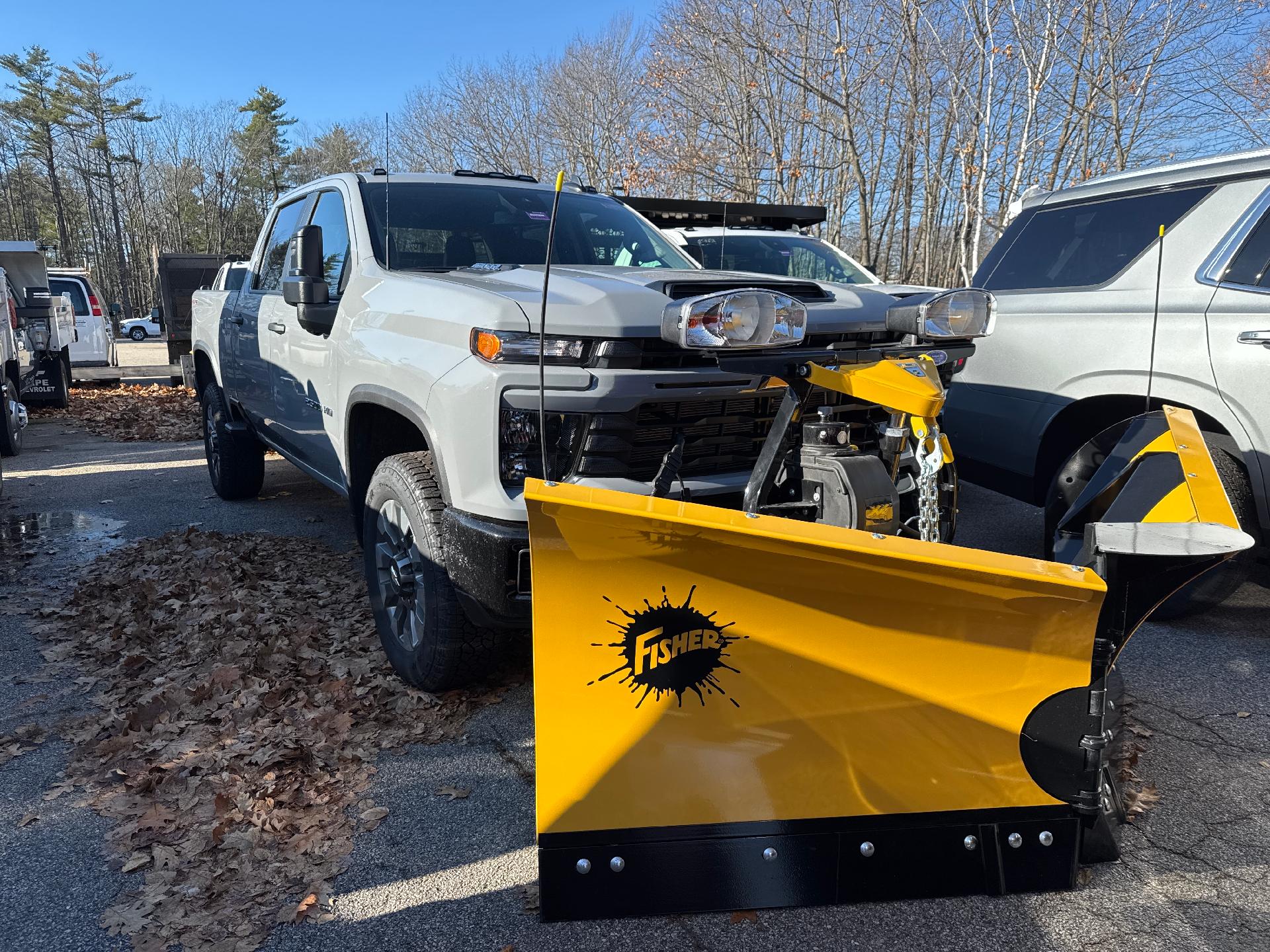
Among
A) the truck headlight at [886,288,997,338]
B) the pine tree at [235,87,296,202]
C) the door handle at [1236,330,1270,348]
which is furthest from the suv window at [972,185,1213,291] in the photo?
the pine tree at [235,87,296,202]

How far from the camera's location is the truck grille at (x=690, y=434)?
2.80 m

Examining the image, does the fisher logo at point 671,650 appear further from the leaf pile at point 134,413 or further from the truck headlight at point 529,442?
the leaf pile at point 134,413

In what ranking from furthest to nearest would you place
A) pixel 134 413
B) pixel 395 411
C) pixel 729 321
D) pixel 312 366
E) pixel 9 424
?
pixel 134 413, pixel 9 424, pixel 312 366, pixel 395 411, pixel 729 321

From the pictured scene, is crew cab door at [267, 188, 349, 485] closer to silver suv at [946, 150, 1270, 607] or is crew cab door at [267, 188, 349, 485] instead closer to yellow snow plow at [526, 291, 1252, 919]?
yellow snow plow at [526, 291, 1252, 919]

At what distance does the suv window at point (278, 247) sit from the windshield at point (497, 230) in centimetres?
110

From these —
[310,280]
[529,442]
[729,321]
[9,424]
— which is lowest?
[9,424]

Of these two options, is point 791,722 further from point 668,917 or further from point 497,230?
point 497,230

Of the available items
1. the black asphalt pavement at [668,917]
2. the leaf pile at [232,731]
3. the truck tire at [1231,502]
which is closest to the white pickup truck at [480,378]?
the leaf pile at [232,731]

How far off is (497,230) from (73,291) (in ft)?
48.4

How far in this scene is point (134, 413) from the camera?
→ 42.9ft

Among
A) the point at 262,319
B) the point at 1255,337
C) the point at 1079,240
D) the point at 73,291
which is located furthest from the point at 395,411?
the point at 73,291

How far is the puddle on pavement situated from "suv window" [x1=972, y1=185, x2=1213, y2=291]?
6.22 metres

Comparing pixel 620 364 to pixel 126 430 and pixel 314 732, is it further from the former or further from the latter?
pixel 126 430

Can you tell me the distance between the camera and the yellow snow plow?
6.66 ft
